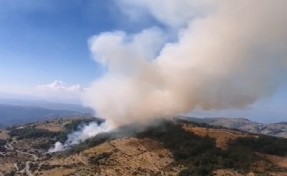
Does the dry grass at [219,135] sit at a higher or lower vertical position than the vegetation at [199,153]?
higher

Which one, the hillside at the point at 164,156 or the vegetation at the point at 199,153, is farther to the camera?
the hillside at the point at 164,156

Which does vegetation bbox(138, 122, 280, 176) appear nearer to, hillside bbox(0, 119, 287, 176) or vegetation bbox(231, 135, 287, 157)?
hillside bbox(0, 119, 287, 176)

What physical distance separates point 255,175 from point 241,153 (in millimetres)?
21856

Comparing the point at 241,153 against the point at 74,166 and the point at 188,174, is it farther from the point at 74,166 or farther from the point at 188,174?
the point at 74,166

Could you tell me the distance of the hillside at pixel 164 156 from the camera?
130 meters

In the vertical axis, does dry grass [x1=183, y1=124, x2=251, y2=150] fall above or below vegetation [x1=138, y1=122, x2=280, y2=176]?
above

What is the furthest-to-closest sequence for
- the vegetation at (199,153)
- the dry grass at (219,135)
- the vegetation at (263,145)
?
the vegetation at (263,145) → the dry grass at (219,135) → the vegetation at (199,153)

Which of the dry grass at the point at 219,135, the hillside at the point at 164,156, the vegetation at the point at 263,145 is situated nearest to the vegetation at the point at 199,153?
the hillside at the point at 164,156

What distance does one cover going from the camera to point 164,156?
145m

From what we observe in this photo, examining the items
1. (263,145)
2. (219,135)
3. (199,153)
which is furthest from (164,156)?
Answer: (263,145)

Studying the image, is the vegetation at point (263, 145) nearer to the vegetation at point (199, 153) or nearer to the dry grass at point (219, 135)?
the vegetation at point (199, 153)

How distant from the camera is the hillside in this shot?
130500 mm

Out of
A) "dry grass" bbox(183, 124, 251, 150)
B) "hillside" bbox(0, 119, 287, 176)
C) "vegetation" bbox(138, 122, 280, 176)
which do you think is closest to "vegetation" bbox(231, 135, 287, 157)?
"hillside" bbox(0, 119, 287, 176)

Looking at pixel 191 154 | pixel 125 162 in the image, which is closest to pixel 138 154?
pixel 125 162
